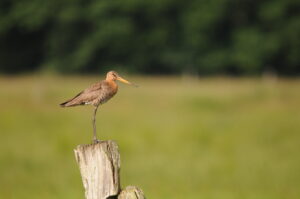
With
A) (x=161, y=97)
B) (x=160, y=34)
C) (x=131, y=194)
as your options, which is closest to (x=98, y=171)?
(x=131, y=194)

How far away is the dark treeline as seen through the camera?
39062 mm

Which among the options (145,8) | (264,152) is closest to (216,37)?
(145,8)

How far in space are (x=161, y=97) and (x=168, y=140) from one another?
6291 millimetres

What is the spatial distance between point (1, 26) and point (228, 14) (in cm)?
1173

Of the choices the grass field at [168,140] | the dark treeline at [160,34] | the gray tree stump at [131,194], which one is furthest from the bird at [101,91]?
the dark treeline at [160,34]

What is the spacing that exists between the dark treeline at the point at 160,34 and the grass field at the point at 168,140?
37.4 feet

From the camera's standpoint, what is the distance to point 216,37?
41.9 meters

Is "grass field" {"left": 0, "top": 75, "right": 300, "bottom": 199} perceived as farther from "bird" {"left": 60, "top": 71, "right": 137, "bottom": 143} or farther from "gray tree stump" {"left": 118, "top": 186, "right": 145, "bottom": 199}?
"gray tree stump" {"left": 118, "top": 186, "right": 145, "bottom": 199}

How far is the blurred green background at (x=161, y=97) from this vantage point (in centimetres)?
1605

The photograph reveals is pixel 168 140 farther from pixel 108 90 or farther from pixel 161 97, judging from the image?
pixel 108 90

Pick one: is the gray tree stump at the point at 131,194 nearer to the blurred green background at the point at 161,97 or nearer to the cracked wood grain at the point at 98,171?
the cracked wood grain at the point at 98,171

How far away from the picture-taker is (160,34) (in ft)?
135

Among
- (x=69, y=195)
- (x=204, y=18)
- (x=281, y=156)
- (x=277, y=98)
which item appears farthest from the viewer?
(x=204, y=18)

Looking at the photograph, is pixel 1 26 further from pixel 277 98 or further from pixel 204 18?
pixel 277 98
